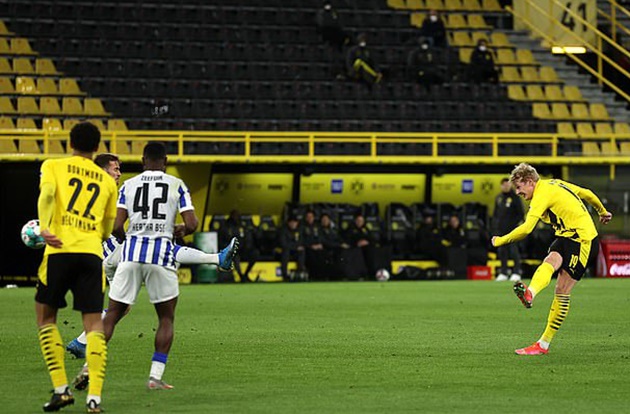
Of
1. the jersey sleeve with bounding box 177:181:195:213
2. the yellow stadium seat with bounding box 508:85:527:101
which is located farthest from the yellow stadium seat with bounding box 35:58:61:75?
the jersey sleeve with bounding box 177:181:195:213

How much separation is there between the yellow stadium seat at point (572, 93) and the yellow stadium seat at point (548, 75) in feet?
1.45

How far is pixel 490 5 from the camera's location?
40875 millimetres

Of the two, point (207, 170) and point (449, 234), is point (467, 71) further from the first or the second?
point (207, 170)

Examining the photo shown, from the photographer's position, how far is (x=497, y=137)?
33.1 m

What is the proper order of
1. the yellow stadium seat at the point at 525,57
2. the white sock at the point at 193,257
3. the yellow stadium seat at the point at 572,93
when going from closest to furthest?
the white sock at the point at 193,257 → the yellow stadium seat at the point at 572,93 → the yellow stadium seat at the point at 525,57

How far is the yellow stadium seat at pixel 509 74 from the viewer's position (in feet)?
123

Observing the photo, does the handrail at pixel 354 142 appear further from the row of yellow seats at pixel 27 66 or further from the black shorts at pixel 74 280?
the black shorts at pixel 74 280

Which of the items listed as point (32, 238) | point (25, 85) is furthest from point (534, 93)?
point (32, 238)

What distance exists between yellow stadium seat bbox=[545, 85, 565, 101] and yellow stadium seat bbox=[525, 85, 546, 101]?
14 cm

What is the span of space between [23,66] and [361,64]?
8742 millimetres

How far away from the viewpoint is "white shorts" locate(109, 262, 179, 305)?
973cm

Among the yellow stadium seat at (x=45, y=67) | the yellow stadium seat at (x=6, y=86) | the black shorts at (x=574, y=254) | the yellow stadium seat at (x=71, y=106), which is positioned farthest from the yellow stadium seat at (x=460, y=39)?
the black shorts at (x=574, y=254)

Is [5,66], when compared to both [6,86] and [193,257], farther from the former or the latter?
[193,257]

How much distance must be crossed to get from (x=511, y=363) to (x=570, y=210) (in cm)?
194
